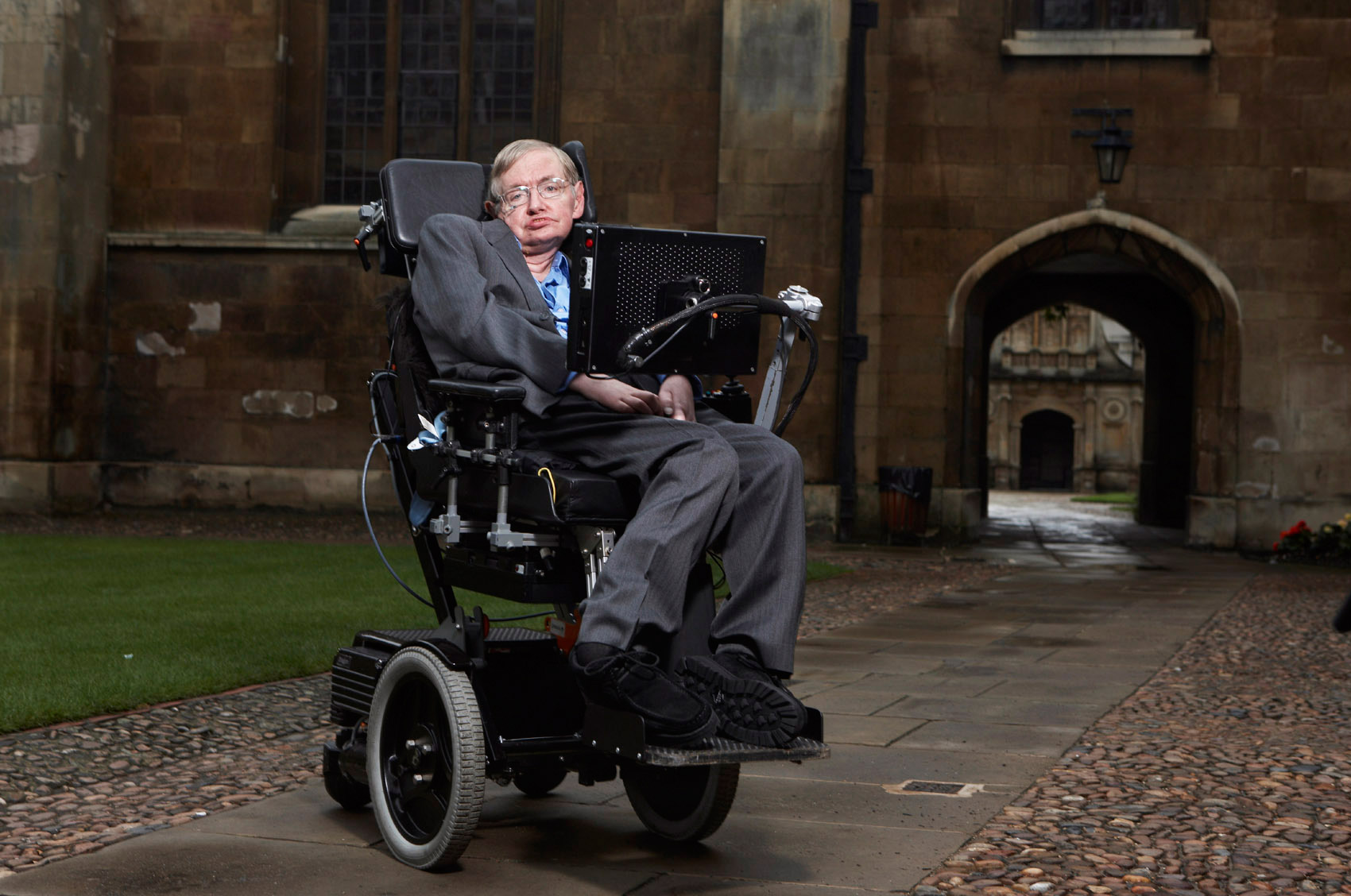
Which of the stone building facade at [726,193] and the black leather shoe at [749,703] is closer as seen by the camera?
the black leather shoe at [749,703]

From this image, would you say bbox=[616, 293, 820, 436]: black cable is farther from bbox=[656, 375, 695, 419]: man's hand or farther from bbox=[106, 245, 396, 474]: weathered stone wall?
bbox=[106, 245, 396, 474]: weathered stone wall

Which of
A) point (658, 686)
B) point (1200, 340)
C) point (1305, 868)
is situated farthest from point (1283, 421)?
point (658, 686)

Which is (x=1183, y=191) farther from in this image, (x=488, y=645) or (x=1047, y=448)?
(x=1047, y=448)

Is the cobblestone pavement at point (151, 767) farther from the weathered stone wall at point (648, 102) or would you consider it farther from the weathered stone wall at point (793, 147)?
the weathered stone wall at point (648, 102)

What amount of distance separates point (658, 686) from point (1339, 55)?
13723mm

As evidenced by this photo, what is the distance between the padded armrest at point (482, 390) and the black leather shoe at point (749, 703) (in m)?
0.74

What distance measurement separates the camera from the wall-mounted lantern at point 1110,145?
1469 centimetres

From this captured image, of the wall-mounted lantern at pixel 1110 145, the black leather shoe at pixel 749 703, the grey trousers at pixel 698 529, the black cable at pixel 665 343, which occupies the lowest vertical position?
the black leather shoe at pixel 749 703

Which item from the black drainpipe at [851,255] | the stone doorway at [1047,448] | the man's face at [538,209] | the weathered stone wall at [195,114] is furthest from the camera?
the stone doorway at [1047,448]

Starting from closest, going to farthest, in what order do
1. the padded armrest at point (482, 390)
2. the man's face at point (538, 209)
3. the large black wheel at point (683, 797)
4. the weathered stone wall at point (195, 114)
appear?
the padded armrest at point (482, 390), the large black wheel at point (683, 797), the man's face at point (538, 209), the weathered stone wall at point (195, 114)

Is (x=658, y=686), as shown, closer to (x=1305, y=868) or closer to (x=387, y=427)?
(x=387, y=427)

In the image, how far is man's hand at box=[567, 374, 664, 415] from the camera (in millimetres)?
3711

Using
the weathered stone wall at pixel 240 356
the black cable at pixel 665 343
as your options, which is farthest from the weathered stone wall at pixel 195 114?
the black cable at pixel 665 343

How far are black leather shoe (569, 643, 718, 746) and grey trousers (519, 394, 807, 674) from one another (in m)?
0.04
